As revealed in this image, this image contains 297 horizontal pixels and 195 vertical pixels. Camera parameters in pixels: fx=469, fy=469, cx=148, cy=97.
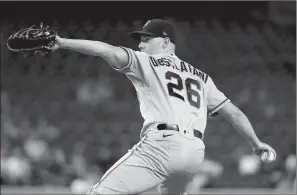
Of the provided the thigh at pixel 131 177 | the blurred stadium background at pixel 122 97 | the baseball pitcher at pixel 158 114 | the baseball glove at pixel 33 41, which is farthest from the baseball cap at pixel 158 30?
the blurred stadium background at pixel 122 97

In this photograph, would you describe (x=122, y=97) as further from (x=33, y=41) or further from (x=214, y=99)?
(x=33, y=41)

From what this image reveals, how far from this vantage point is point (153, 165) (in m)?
2.62

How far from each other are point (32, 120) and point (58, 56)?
1.40m

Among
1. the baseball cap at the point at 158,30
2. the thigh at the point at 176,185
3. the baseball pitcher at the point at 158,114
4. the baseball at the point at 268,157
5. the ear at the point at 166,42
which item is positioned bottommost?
the thigh at the point at 176,185

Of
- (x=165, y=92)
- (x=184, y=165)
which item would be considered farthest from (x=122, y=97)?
(x=184, y=165)

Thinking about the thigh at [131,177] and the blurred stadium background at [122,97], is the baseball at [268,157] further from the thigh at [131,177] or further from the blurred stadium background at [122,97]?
the blurred stadium background at [122,97]

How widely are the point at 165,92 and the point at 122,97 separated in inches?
233

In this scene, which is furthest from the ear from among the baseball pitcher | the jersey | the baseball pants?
the baseball pants

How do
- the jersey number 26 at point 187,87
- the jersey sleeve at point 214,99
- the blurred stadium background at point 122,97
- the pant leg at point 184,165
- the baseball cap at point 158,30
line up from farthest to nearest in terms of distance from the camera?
1. the blurred stadium background at point 122,97
2. the jersey sleeve at point 214,99
3. the baseball cap at point 158,30
4. the jersey number 26 at point 187,87
5. the pant leg at point 184,165

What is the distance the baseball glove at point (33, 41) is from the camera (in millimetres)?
2561

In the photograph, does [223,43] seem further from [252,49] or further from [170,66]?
[170,66]

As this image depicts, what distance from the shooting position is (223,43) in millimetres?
9273

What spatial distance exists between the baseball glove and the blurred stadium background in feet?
16.6

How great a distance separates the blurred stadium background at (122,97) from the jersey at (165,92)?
15.8ft
